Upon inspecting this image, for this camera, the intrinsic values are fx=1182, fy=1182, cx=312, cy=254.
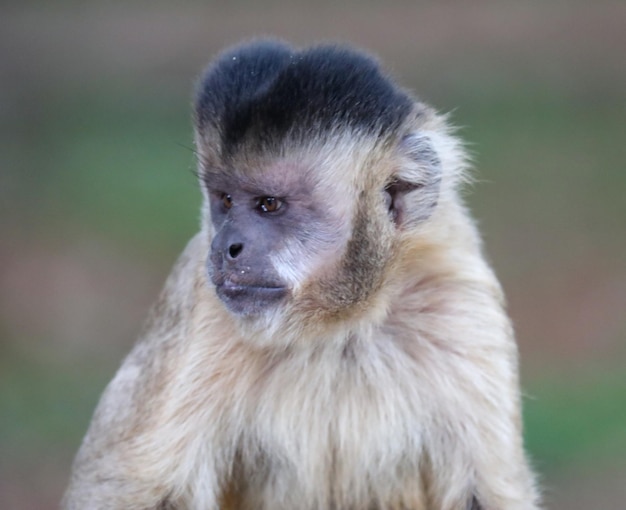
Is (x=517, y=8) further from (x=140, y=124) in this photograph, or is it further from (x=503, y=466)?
(x=503, y=466)

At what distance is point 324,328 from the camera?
556 cm

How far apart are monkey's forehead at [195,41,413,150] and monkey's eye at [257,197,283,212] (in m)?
0.26

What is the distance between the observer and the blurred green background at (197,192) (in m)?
12.1

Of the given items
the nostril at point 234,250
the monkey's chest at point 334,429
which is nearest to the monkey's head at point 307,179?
the nostril at point 234,250

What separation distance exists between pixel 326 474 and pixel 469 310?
1.07 metres

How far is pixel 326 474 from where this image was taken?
5.82m

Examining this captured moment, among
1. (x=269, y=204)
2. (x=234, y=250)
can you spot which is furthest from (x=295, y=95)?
(x=234, y=250)

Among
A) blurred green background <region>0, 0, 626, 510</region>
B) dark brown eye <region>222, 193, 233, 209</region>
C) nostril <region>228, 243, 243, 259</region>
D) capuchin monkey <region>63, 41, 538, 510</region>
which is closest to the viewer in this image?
nostril <region>228, 243, 243, 259</region>

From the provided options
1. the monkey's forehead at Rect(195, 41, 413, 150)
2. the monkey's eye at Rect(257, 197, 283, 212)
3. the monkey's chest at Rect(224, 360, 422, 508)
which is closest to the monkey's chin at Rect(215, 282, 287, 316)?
the monkey's eye at Rect(257, 197, 283, 212)

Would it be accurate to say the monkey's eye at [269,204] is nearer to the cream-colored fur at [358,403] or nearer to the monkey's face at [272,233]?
the monkey's face at [272,233]

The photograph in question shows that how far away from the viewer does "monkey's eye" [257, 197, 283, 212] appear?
5.49m

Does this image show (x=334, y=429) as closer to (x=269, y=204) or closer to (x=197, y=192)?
(x=269, y=204)

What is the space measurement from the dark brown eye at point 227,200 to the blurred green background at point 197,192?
591 cm

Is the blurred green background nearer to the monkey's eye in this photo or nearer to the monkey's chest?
the monkey's chest
